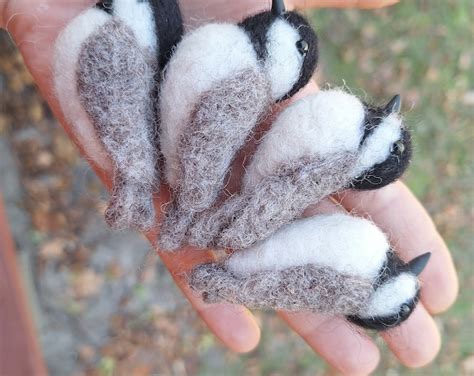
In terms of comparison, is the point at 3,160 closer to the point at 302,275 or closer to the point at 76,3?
the point at 76,3

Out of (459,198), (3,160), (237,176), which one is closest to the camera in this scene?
(237,176)

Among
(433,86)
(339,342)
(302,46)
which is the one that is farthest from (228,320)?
(433,86)

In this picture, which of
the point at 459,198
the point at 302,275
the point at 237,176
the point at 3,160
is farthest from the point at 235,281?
the point at 459,198

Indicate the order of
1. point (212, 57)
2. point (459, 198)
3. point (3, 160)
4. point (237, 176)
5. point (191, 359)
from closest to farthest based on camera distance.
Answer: point (212, 57) → point (237, 176) → point (3, 160) → point (191, 359) → point (459, 198)

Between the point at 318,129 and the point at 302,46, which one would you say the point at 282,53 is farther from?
the point at 318,129

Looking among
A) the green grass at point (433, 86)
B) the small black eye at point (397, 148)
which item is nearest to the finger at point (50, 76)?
the small black eye at point (397, 148)

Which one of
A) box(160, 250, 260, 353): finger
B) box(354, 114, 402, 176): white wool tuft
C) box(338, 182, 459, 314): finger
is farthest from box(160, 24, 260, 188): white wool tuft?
box(338, 182, 459, 314): finger

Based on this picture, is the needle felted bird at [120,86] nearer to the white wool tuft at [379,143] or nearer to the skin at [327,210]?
the skin at [327,210]
